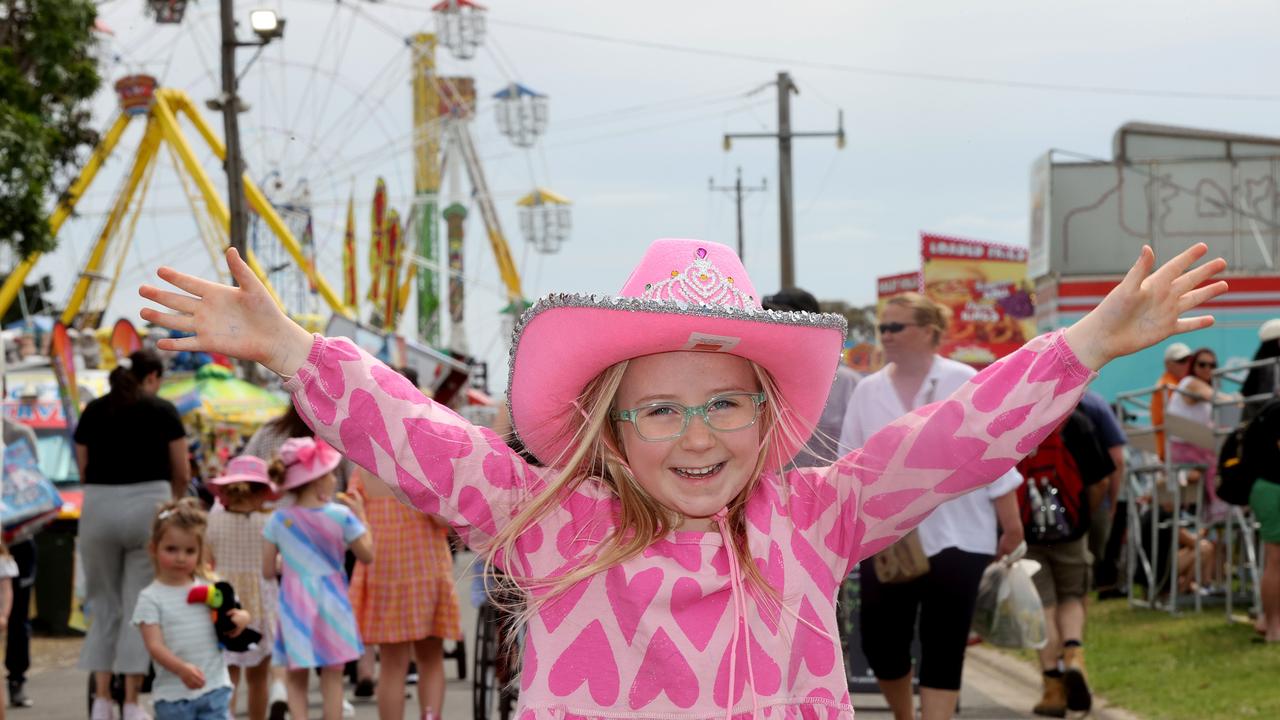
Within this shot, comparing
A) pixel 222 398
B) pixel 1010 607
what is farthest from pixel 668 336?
pixel 222 398

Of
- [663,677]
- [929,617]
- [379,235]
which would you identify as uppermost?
[379,235]

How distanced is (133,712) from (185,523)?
1.62 metres

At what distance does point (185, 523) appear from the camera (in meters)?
7.31

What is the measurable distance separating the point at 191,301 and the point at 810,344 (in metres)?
1.15

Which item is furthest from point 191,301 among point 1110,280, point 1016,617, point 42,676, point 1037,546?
point 1110,280

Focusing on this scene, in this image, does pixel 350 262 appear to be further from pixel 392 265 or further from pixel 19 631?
pixel 19 631

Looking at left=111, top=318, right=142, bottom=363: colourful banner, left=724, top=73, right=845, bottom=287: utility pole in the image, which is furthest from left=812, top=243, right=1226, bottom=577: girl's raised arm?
left=724, top=73, right=845, bottom=287: utility pole

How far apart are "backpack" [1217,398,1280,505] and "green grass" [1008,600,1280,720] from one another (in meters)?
0.91

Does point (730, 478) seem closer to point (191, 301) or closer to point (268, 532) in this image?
point (191, 301)

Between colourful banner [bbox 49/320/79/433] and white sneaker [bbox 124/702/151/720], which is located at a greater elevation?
colourful banner [bbox 49/320/79/433]

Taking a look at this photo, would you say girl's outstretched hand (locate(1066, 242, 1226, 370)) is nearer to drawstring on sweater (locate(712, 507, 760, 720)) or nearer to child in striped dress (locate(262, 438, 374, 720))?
drawstring on sweater (locate(712, 507, 760, 720))

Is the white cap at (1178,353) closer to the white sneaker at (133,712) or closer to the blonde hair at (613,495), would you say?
the white sneaker at (133,712)

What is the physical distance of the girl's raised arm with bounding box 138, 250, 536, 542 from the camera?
315 centimetres

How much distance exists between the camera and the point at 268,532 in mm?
8180
